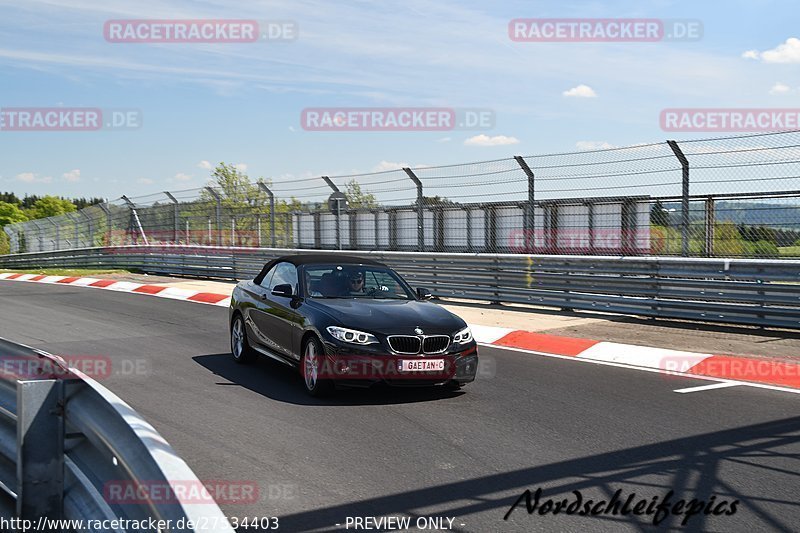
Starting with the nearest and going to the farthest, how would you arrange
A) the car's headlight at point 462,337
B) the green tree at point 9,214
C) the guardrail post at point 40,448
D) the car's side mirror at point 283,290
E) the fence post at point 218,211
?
the guardrail post at point 40,448 → the car's headlight at point 462,337 → the car's side mirror at point 283,290 → the fence post at point 218,211 → the green tree at point 9,214

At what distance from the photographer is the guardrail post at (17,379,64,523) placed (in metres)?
3.54

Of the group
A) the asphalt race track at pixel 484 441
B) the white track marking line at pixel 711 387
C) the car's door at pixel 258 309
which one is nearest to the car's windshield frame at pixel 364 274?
the car's door at pixel 258 309

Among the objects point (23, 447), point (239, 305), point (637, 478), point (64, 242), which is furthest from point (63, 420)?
point (64, 242)

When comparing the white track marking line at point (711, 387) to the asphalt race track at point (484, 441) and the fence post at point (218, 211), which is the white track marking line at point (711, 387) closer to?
the asphalt race track at point (484, 441)

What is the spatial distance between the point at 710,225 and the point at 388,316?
6.75 metres

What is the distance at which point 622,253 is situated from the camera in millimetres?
14266

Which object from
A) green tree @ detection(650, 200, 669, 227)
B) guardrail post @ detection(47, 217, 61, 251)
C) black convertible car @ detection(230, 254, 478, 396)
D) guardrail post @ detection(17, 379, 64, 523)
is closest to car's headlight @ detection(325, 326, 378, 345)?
black convertible car @ detection(230, 254, 478, 396)

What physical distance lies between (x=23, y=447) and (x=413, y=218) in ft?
49.4

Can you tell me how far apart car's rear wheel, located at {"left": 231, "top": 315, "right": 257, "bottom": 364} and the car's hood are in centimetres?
159

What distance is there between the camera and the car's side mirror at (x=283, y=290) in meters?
8.63

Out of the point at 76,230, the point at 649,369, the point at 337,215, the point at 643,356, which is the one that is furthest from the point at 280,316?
the point at 76,230

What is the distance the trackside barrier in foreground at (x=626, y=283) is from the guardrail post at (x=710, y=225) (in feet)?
2.06

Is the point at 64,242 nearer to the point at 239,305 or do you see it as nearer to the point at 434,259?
the point at 434,259

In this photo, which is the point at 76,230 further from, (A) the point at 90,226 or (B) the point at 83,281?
(B) the point at 83,281
